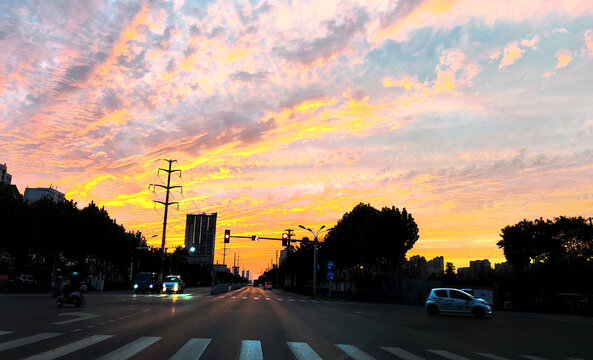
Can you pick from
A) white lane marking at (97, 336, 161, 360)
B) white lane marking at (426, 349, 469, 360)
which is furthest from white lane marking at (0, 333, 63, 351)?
white lane marking at (426, 349, 469, 360)

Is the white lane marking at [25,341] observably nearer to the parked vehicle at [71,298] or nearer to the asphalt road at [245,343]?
the asphalt road at [245,343]

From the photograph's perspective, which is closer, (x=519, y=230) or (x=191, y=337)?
(x=191, y=337)

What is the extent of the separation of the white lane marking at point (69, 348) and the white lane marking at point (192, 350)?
6.80 ft

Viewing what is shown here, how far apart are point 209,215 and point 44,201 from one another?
14526cm

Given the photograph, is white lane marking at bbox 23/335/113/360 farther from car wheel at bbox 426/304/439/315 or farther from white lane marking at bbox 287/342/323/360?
car wheel at bbox 426/304/439/315

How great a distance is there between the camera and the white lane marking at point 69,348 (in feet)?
26.5

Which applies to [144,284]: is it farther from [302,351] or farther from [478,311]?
[302,351]

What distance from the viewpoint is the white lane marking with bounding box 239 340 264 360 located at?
350 inches

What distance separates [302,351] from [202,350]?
2188mm

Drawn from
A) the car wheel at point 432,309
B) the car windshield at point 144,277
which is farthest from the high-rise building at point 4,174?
the car wheel at point 432,309

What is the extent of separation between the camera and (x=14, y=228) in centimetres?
4094

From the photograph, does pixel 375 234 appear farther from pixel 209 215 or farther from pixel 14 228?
pixel 209 215

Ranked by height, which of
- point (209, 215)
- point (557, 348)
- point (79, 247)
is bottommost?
point (557, 348)

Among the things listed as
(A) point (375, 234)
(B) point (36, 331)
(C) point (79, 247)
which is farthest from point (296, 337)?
(C) point (79, 247)
